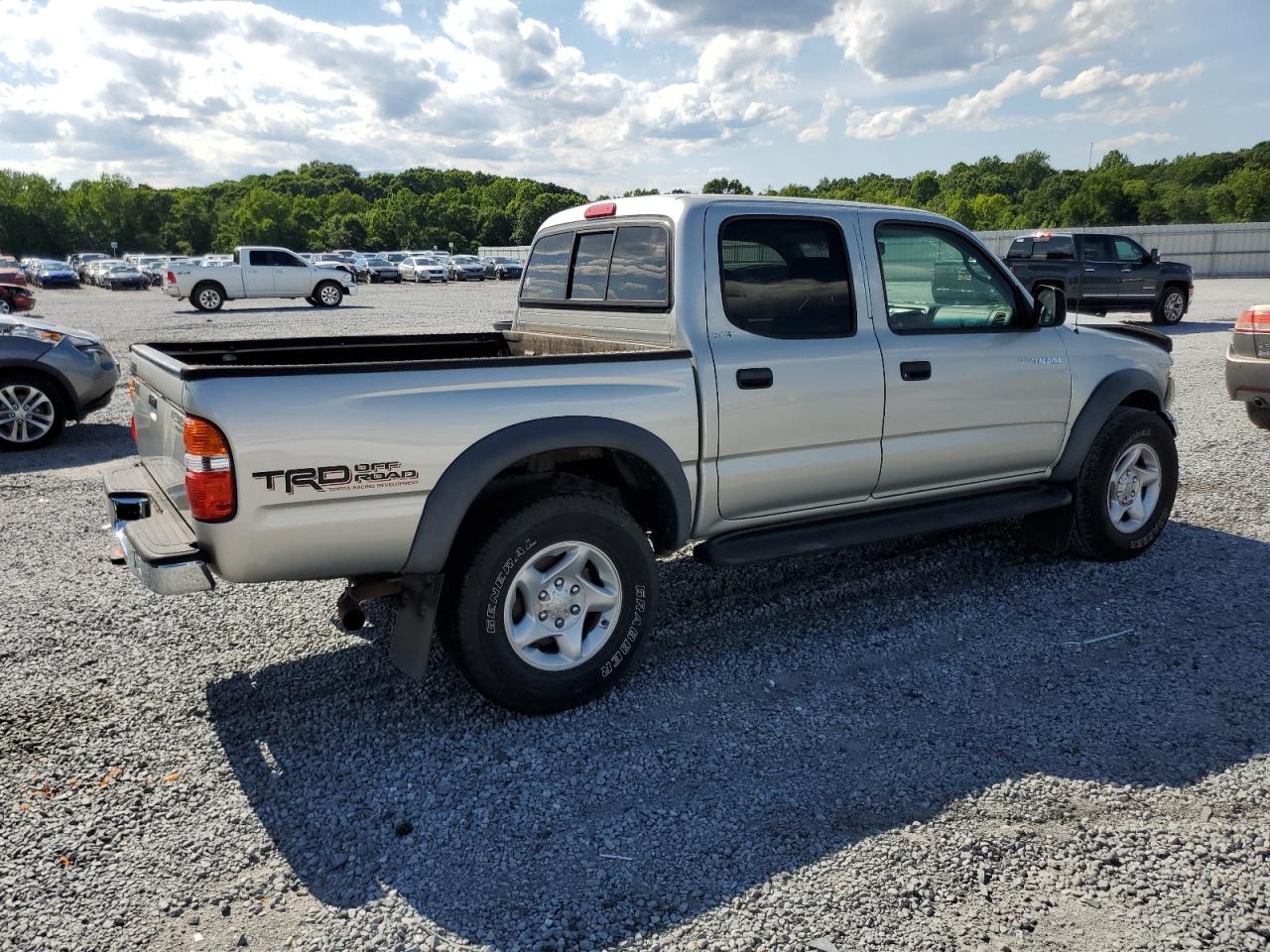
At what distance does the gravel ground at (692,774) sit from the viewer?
2711 mm

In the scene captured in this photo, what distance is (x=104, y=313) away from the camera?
28844mm

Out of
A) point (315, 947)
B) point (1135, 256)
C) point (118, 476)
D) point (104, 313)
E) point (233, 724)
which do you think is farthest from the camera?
point (104, 313)

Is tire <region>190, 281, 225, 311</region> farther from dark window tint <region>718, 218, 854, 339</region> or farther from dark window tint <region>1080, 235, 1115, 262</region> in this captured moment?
dark window tint <region>718, 218, 854, 339</region>

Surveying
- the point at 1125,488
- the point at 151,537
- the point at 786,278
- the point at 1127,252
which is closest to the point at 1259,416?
the point at 1125,488

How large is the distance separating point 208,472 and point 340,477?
0.42m

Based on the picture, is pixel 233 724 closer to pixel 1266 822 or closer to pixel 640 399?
pixel 640 399

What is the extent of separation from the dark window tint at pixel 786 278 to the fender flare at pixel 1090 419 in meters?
1.69

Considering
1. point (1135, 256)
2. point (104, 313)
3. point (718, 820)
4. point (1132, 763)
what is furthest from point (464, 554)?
point (104, 313)

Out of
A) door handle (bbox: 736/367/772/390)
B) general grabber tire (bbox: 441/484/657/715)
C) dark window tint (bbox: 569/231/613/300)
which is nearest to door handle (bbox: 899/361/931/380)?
door handle (bbox: 736/367/772/390)

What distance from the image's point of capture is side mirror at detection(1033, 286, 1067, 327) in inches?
201

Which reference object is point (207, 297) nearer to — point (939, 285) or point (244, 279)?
point (244, 279)

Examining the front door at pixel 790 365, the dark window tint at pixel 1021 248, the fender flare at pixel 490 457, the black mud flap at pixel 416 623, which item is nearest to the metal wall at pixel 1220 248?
the dark window tint at pixel 1021 248

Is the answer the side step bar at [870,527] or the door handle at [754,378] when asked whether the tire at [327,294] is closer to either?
the side step bar at [870,527]

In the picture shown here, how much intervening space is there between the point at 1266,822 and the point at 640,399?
260 cm
